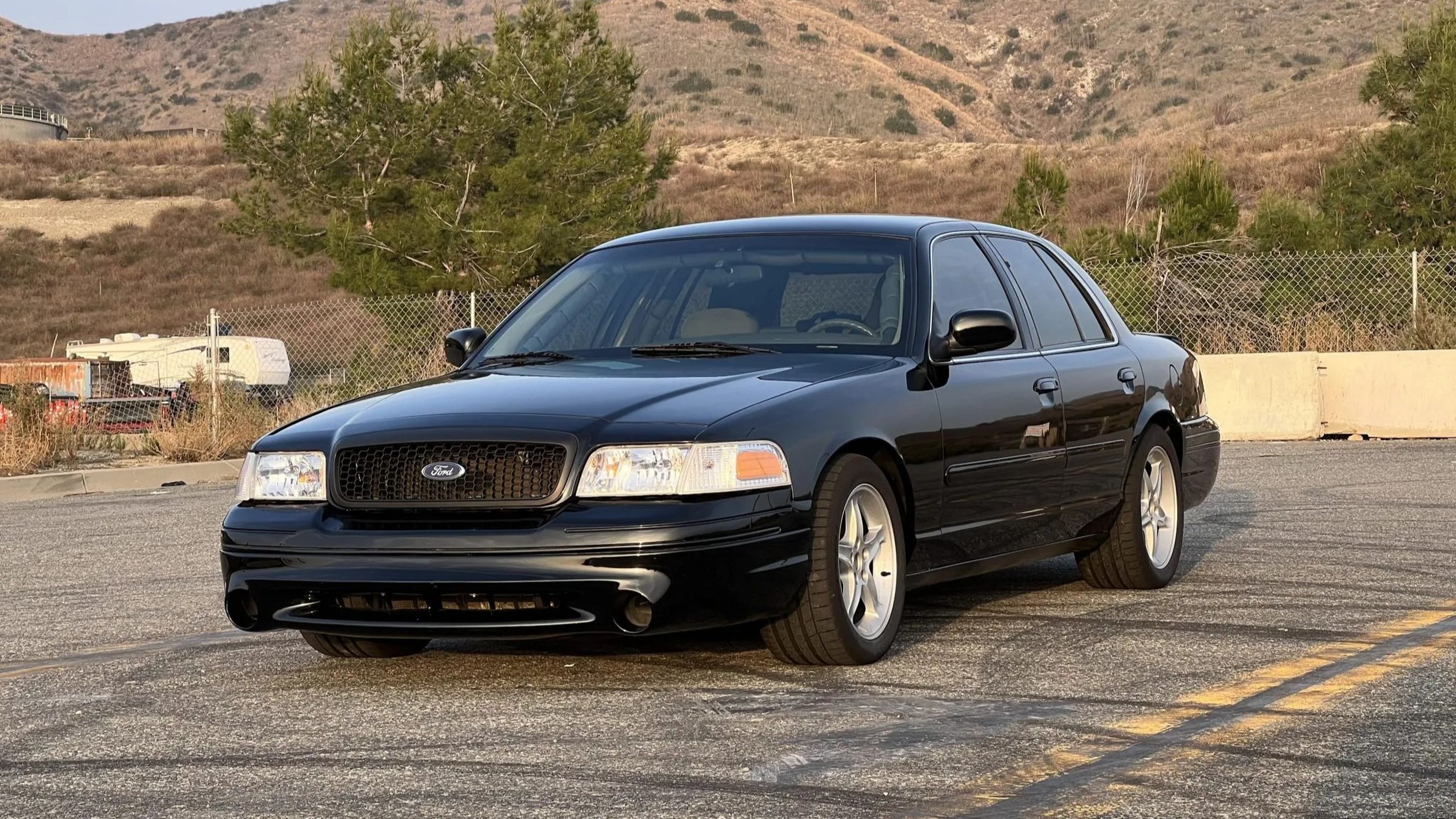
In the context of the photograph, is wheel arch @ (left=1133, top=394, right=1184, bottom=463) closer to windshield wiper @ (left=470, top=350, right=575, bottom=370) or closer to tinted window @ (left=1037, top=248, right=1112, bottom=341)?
tinted window @ (left=1037, top=248, right=1112, bottom=341)

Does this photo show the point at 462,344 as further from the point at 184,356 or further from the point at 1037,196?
the point at 184,356

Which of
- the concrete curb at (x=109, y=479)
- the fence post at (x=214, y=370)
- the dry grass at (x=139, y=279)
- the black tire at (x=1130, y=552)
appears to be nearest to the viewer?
the black tire at (x=1130, y=552)

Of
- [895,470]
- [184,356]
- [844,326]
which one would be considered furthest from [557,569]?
[184,356]

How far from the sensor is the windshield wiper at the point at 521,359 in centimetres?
702

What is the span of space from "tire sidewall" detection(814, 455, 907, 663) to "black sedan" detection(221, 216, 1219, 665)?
12mm

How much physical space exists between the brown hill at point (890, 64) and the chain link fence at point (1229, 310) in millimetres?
46434

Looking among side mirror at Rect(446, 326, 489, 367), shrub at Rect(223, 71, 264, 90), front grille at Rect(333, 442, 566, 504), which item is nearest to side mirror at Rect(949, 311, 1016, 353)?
front grille at Rect(333, 442, 566, 504)

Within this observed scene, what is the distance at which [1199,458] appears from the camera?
8.99 metres

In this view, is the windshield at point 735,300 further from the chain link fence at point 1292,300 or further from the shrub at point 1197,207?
the shrub at point 1197,207

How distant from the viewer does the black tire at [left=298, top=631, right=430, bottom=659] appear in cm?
667

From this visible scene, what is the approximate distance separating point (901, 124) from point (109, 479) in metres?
75.6

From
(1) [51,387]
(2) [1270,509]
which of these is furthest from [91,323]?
(2) [1270,509]

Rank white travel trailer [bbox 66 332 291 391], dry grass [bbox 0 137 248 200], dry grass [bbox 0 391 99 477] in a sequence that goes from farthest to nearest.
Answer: dry grass [bbox 0 137 248 200] → white travel trailer [bbox 66 332 291 391] → dry grass [bbox 0 391 99 477]

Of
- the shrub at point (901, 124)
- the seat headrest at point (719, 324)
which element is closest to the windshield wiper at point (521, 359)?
the seat headrest at point (719, 324)
